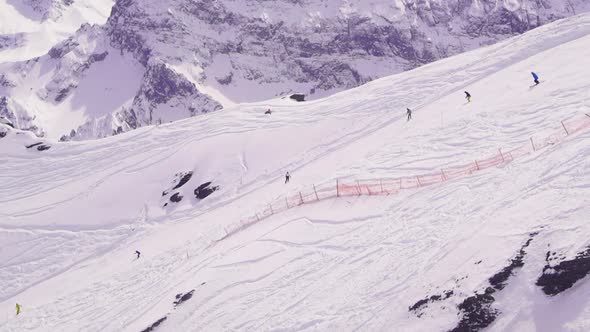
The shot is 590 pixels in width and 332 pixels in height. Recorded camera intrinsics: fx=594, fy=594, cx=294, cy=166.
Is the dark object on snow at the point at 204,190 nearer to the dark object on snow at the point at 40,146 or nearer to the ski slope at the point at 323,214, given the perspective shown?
the ski slope at the point at 323,214

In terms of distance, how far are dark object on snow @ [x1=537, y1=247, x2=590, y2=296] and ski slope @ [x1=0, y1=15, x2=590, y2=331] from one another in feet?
0.73

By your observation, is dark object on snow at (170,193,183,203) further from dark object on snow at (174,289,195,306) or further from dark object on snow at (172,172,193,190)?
dark object on snow at (174,289,195,306)

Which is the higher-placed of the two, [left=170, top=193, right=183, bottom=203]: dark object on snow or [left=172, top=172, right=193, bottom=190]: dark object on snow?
[left=172, top=172, right=193, bottom=190]: dark object on snow

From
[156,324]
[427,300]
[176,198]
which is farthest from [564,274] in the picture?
[176,198]

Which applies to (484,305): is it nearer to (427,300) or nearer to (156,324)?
(427,300)

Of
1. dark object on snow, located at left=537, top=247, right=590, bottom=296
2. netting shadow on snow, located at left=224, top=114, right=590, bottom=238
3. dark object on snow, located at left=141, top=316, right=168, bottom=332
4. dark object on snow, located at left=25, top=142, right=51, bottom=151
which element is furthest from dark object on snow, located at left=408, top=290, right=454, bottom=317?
dark object on snow, located at left=25, top=142, right=51, bottom=151

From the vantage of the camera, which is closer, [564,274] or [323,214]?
[564,274]

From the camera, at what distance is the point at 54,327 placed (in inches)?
1276

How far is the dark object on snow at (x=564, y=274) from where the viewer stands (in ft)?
52.6

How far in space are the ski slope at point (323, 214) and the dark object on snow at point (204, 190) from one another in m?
0.58

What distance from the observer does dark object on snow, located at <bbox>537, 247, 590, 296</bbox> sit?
Result: 1603 cm

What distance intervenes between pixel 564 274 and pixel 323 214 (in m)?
15.6

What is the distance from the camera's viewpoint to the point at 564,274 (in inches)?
641

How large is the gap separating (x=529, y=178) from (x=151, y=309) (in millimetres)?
17683
